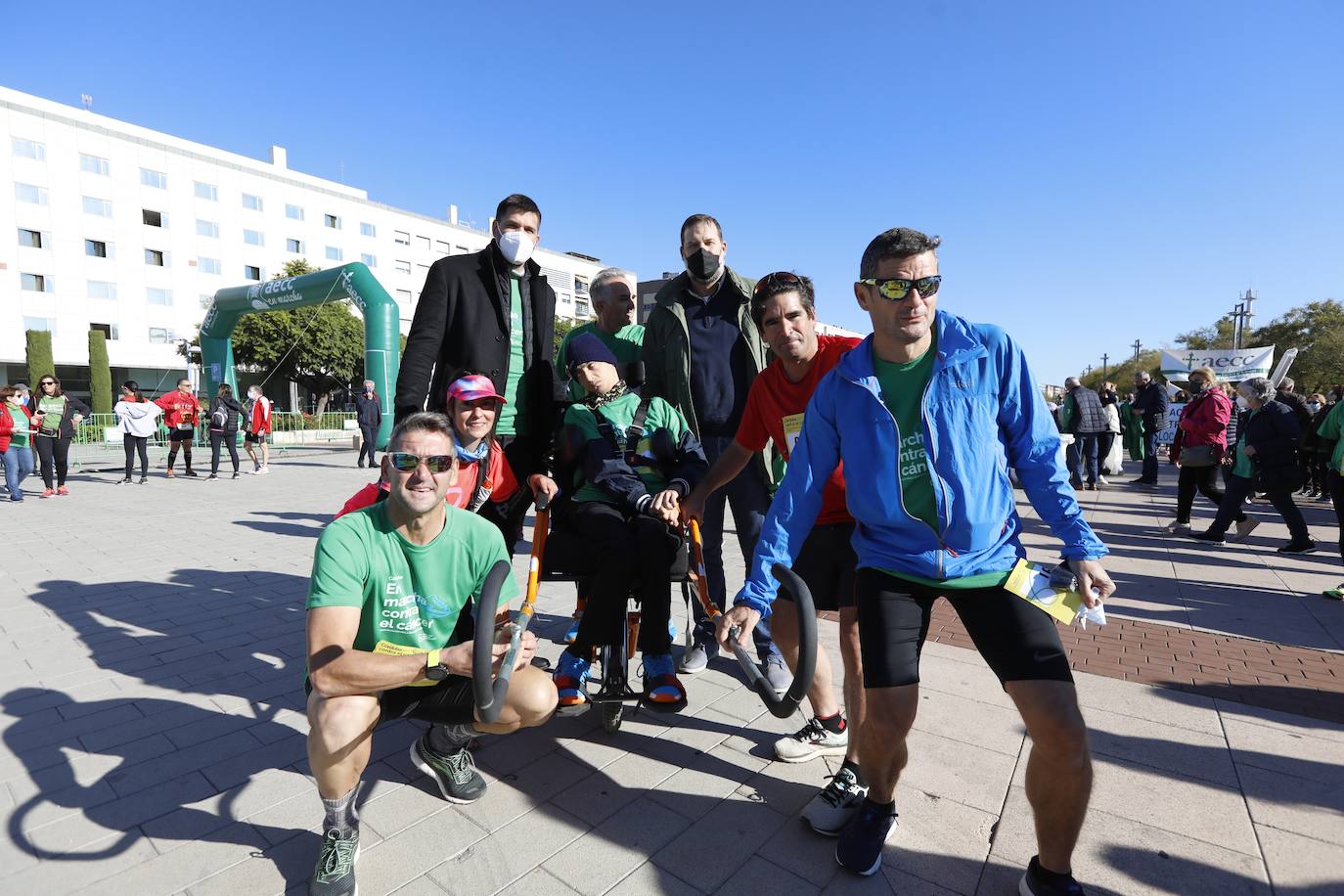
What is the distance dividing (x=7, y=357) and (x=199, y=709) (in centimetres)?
5091

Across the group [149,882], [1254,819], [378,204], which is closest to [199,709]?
[149,882]

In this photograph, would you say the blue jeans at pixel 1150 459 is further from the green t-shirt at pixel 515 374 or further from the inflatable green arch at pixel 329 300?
the inflatable green arch at pixel 329 300

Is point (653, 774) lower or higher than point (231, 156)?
lower

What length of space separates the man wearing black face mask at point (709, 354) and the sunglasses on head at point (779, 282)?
2.63 ft

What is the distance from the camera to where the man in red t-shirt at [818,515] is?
2.73m

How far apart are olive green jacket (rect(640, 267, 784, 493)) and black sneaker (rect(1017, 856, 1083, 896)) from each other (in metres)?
2.09

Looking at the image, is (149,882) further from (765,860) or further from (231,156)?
(231,156)

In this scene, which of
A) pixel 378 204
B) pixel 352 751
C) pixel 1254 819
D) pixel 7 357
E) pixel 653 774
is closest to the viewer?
pixel 352 751

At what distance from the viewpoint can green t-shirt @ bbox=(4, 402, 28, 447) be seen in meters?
9.98

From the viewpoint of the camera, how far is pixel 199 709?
344 centimetres

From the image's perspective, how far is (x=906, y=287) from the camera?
2.11 m

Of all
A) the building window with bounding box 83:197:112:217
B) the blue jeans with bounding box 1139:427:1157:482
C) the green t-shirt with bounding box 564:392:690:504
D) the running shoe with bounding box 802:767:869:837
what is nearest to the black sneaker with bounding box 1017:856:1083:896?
the running shoe with bounding box 802:767:869:837

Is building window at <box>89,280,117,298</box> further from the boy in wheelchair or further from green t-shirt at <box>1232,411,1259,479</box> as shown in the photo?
green t-shirt at <box>1232,411,1259,479</box>

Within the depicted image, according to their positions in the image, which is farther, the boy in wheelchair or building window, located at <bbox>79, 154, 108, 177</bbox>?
building window, located at <bbox>79, 154, 108, 177</bbox>
